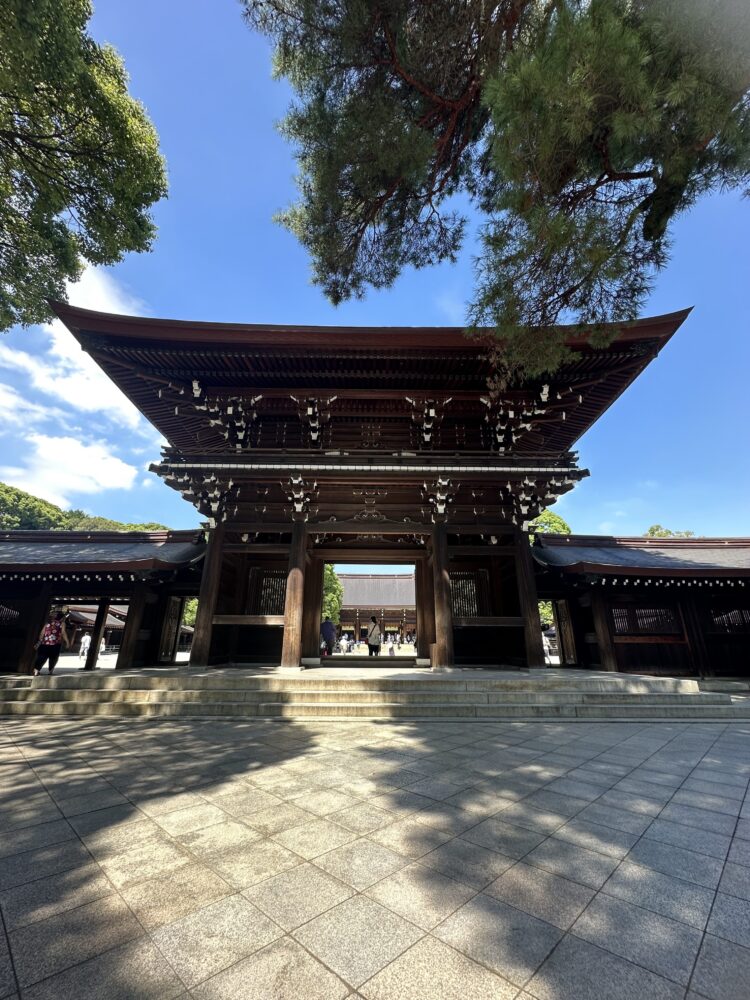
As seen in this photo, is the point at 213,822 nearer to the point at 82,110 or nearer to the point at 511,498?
the point at 511,498

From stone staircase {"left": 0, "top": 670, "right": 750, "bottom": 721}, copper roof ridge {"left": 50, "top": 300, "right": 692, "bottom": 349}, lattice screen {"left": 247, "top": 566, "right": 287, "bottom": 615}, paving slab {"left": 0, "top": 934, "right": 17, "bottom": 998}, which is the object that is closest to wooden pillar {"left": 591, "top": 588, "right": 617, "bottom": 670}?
stone staircase {"left": 0, "top": 670, "right": 750, "bottom": 721}

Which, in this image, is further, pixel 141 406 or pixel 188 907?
pixel 141 406

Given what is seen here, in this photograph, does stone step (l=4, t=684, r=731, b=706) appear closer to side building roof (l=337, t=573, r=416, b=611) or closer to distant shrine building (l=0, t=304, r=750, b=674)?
distant shrine building (l=0, t=304, r=750, b=674)

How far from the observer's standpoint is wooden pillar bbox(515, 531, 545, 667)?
898 cm

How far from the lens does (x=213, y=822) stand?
2924 mm

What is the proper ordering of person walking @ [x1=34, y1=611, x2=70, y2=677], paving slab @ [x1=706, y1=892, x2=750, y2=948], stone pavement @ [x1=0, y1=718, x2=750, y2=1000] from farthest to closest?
1. person walking @ [x1=34, y1=611, x2=70, y2=677]
2. paving slab @ [x1=706, y1=892, x2=750, y2=948]
3. stone pavement @ [x1=0, y1=718, x2=750, y2=1000]

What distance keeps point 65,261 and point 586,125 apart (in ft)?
30.1

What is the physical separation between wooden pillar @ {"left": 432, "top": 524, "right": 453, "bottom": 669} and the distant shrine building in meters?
0.04

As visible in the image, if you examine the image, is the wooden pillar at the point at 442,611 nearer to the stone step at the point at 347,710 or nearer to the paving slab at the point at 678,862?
the stone step at the point at 347,710

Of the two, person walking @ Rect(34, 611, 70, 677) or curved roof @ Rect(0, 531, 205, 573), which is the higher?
curved roof @ Rect(0, 531, 205, 573)

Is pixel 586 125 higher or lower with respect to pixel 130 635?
higher

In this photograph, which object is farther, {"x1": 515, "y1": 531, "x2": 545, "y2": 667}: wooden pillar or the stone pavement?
{"x1": 515, "y1": 531, "x2": 545, "y2": 667}: wooden pillar

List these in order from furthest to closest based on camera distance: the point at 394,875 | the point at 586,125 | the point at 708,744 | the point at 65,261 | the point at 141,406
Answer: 1. the point at 141,406
2. the point at 65,261
3. the point at 708,744
4. the point at 586,125
5. the point at 394,875

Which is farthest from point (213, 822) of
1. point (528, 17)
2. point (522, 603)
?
point (528, 17)
